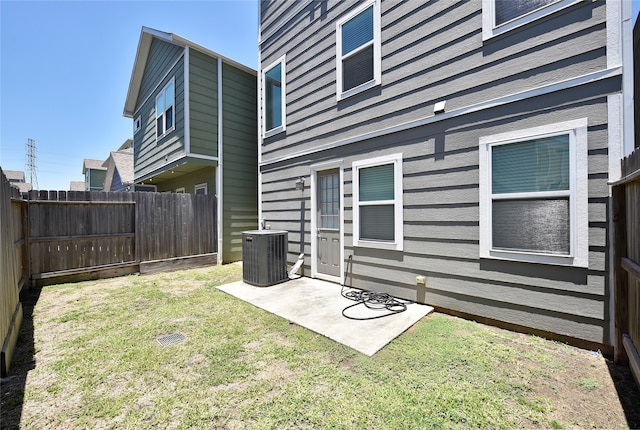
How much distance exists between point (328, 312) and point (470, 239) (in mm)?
2069

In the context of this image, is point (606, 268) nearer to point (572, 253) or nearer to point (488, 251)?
point (572, 253)

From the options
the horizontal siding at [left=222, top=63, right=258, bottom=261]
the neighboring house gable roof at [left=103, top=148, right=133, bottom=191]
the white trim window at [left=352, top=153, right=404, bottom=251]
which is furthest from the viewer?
the neighboring house gable roof at [left=103, top=148, right=133, bottom=191]

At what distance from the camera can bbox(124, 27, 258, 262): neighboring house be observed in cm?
723

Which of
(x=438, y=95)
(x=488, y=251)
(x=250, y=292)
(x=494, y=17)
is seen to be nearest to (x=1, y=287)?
(x=250, y=292)

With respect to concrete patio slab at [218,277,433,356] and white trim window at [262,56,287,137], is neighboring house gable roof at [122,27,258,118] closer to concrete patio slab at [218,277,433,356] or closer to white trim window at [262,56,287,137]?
white trim window at [262,56,287,137]

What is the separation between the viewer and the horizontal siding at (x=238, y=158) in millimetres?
7809

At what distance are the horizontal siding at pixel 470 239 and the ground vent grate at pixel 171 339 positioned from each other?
108 inches

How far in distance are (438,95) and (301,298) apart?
A: 3603 millimetres

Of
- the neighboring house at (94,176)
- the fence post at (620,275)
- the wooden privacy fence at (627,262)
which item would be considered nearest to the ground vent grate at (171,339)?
the wooden privacy fence at (627,262)

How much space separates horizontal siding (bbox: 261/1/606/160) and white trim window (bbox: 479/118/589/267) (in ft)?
2.01

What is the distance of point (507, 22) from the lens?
303 centimetres

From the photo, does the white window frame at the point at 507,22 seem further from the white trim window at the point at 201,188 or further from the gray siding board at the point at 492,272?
the white trim window at the point at 201,188

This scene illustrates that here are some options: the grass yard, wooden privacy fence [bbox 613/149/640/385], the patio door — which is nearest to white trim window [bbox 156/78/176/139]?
the patio door

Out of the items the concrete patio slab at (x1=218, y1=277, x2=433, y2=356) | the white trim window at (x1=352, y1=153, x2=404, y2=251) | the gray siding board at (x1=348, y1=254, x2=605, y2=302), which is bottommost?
the concrete patio slab at (x1=218, y1=277, x2=433, y2=356)
